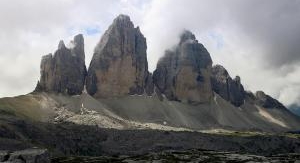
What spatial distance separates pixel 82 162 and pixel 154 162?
70.8 ft

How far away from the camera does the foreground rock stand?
96375 mm

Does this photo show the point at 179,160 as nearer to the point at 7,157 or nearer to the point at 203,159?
the point at 203,159

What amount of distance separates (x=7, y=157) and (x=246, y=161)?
239 feet

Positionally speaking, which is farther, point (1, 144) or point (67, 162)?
point (1, 144)

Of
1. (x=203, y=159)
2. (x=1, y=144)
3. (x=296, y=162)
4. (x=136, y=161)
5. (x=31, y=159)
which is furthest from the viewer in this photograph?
(x=1, y=144)

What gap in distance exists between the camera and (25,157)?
97.1m

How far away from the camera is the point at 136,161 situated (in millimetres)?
150875

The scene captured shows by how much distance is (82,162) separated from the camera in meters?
154

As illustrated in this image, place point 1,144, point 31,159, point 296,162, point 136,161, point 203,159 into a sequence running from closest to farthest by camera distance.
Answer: point 31,159, point 296,162, point 136,161, point 203,159, point 1,144

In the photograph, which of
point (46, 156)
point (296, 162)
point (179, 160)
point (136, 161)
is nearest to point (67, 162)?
point (136, 161)

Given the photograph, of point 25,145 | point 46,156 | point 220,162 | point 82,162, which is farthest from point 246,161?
point 25,145

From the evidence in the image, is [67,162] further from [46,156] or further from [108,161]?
[46,156]

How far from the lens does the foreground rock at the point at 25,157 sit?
316 ft

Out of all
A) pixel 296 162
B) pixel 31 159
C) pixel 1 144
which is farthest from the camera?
pixel 1 144
